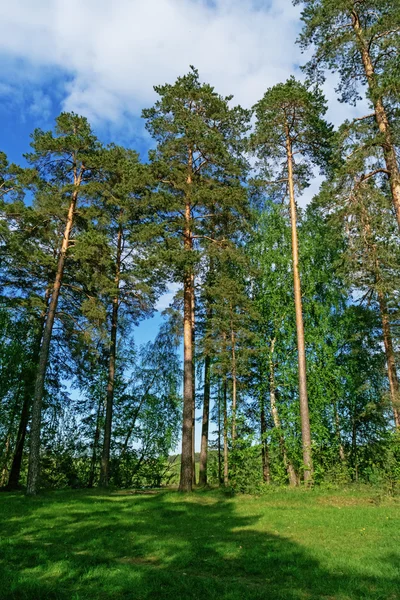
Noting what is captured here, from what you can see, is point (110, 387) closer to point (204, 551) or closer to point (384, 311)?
point (384, 311)

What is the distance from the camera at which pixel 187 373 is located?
52.2ft

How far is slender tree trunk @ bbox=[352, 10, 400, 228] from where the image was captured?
11914 mm

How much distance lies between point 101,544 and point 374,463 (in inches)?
507

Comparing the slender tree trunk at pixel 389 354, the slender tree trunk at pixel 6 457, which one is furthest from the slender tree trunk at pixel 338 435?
the slender tree trunk at pixel 6 457

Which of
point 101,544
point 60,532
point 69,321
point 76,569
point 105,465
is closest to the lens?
point 76,569

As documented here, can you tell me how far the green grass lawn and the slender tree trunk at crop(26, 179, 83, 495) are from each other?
249 centimetres

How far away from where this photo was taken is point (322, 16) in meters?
13.5

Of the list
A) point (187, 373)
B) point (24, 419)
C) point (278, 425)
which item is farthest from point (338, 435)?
point (24, 419)

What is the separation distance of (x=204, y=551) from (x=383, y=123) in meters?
12.9

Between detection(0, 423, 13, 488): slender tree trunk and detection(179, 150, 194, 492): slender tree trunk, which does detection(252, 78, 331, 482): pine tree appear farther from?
detection(0, 423, 13, 488): slender tree trunk

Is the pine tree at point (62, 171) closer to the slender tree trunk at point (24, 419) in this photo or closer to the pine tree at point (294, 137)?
the slender tree trunk at point (24, 419)

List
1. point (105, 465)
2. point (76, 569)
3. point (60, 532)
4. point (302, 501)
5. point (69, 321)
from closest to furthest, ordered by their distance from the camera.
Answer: point (76, 569) < point (60, 532) < point (302, 501) < point (69, 321) < point (105, 465)

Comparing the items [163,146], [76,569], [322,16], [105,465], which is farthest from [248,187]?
[76,569]

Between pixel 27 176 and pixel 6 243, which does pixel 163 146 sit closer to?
pixel 27 176
